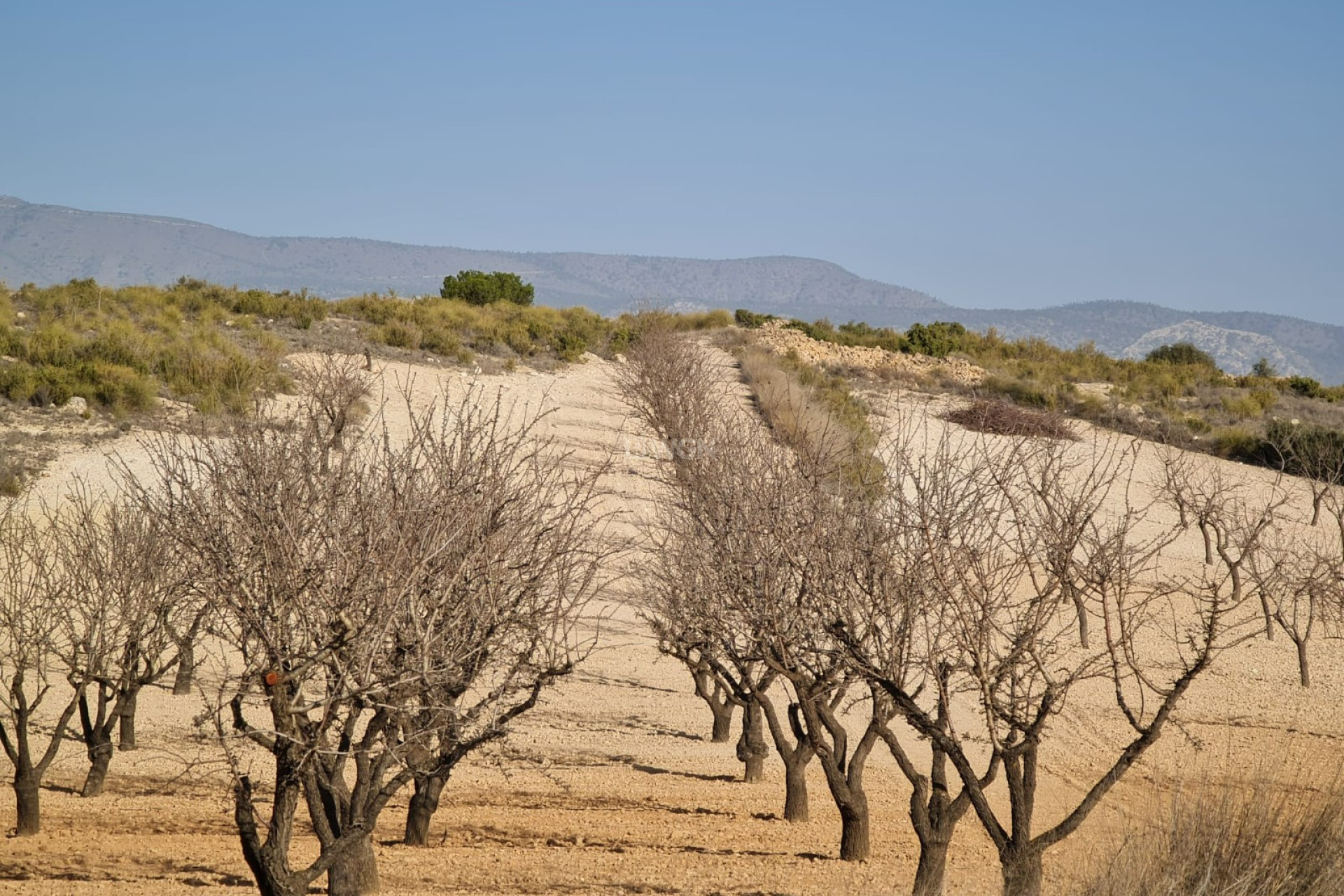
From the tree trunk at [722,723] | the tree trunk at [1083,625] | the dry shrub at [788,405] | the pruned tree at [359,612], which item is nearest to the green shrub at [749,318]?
the dry shrub at [788,405]

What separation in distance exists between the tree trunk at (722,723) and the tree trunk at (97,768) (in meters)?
5.96

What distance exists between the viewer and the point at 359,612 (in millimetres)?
6391

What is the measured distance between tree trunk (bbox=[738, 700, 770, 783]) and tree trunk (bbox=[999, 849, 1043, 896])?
16.8 feet

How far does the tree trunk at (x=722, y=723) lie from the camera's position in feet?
45.4

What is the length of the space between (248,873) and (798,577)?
4183 millimetres

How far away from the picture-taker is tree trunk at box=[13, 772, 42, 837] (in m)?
9.23

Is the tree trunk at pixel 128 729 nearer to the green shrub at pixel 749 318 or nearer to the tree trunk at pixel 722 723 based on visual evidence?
the tree trunk at pixel 722 723

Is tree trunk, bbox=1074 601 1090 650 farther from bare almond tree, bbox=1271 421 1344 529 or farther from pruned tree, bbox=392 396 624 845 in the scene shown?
bare almond tree, bbox=1271 421 1344 529

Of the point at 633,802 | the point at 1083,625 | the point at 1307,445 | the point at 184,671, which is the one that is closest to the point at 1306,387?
the point at 1307,445

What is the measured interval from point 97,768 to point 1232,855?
875 cm

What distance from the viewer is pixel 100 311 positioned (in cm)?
3081

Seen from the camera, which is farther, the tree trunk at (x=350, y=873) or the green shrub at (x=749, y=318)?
the green shrub at (x=749, y=318)

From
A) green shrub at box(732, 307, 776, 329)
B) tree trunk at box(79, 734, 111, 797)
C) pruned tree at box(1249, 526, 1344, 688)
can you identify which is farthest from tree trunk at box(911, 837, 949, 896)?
green shrub at box(732, 307, 776, 329)

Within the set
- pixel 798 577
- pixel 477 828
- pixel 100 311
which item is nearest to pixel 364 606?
pixel 798 577
